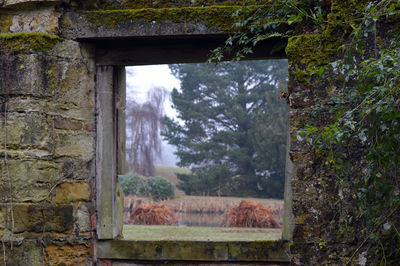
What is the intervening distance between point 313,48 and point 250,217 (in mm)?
5008

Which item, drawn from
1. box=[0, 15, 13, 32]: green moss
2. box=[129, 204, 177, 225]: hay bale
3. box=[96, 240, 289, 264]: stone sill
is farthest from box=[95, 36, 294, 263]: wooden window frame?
box=[129, 204, 177, 225]: hay bale

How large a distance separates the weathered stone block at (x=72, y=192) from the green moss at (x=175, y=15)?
126cm

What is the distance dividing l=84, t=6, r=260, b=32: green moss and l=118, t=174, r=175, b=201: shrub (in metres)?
11.3

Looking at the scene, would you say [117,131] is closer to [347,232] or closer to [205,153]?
[347,232]

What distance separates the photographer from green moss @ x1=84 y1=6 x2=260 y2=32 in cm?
355

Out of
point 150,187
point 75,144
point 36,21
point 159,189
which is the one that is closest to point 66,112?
point 75,144

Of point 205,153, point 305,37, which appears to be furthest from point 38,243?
point 205,153

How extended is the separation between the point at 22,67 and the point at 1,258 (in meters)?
1.42

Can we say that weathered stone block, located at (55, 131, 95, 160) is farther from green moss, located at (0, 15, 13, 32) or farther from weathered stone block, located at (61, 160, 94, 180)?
green moss, located at (0, 15, 13, 32)

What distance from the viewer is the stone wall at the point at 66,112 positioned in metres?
3.25

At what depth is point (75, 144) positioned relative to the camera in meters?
3.73

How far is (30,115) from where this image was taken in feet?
11.5

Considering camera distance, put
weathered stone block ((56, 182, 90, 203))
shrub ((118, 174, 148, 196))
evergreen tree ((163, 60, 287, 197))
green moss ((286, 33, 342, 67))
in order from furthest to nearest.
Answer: evergreen tree ((163, 60, 287, 197))
shrub ((118, 174, 148, 196))
weathered stone block ((56, 182, 90, 203))
green moss ((286, 33, 342, 67))

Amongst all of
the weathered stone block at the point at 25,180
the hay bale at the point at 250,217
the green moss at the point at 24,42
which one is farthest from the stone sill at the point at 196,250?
the hay bale at the point at 250,217
